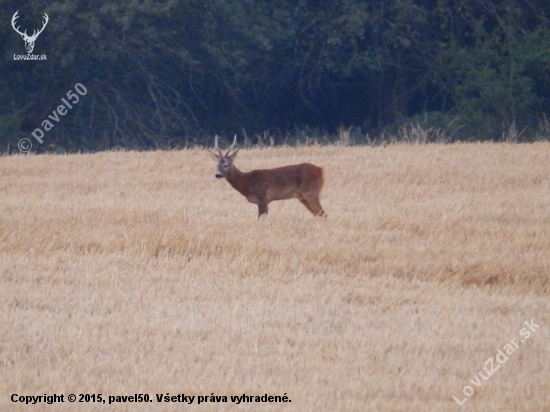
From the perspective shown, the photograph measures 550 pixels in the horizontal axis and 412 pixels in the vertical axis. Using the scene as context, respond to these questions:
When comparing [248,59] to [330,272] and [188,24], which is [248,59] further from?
[330,272]

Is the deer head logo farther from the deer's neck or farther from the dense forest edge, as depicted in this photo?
the deer's neck

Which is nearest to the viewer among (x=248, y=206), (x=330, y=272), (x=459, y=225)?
A: (x=330, y=272)

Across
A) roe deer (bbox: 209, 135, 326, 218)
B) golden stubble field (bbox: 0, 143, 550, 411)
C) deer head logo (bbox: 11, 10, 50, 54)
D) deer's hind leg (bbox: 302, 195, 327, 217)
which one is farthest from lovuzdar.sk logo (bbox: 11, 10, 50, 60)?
deer's hind leg (bbox: 302, 195, 327, 217)

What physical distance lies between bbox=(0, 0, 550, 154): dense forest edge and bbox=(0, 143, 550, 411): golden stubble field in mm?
11580

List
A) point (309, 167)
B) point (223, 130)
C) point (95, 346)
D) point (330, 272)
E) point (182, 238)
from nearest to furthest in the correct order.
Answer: point (95, 346) < point (330, 272) < point (182, 238) < point (309, 167) < point (223, 130)

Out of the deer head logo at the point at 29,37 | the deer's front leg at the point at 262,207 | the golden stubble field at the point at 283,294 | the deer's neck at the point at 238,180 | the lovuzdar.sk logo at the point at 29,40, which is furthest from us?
the lovuzdar.sk logo at the point at 29,40

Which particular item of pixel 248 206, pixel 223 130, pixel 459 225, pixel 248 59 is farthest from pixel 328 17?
pixel 459 225

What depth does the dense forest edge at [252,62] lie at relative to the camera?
26047mm

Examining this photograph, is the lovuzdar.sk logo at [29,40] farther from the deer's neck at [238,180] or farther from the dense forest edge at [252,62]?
the deer's neck at [238,180]

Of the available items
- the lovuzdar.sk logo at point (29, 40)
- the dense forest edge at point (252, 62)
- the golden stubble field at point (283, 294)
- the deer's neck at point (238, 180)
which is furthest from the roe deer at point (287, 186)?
the lovuzdar.sk logo at point (29, 40)

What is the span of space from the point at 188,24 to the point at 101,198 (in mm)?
14480

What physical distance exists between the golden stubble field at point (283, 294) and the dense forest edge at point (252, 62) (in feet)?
38.0

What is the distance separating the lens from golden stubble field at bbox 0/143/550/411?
19.2 feet

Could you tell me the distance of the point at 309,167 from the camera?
12266 millimetres
